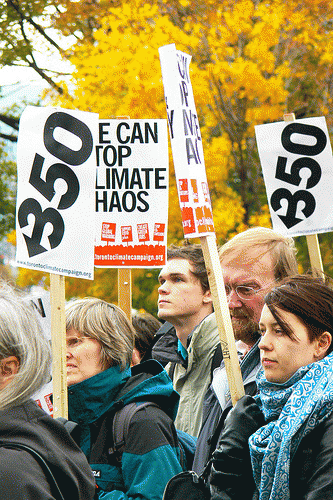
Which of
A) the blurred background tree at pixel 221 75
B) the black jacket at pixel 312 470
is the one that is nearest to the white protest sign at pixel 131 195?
the black jacket at pixel 312 470

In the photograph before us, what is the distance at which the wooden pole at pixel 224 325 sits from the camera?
→ 316 cm

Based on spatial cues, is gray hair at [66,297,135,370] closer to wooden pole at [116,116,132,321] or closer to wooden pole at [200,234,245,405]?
wooden pole at [200,234,245,405]

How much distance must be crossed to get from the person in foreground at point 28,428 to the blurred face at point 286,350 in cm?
87

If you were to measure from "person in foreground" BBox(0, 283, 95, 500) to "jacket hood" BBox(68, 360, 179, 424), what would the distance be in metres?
1.02

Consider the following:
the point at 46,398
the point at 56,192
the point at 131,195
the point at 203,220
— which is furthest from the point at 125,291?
the point at 203,220

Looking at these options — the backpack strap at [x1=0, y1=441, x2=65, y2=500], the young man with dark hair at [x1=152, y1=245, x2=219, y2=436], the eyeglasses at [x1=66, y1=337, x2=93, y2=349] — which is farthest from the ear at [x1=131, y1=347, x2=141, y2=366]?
the backpack strap at [x1=0, y1=441, x2=65, y2=500]

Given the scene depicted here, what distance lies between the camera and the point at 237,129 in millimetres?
11969

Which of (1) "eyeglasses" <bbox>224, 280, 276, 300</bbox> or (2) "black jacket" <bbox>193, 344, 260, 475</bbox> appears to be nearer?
(2) "black jacket" <bbox>193, 344, 260, 475</bbox>

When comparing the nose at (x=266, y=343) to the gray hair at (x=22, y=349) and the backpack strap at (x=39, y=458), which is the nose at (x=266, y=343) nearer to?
the gray hair at (x=22, y=349)

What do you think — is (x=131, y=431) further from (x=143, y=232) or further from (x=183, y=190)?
(x=143, y=232)

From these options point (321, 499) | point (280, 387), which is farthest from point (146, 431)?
point (321, 499)

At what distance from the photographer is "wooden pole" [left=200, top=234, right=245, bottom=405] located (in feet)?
10.4

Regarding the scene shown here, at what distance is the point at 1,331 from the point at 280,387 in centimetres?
109

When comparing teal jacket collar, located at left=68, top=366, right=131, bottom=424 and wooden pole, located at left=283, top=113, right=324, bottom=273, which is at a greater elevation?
wooden pole, located at left=283, top=113, right=324, bottom=273
